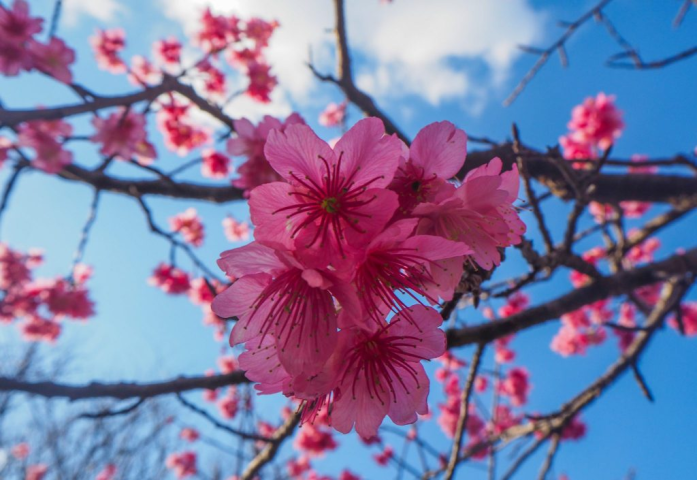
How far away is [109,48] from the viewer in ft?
19.1

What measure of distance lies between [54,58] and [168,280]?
10.3 feet

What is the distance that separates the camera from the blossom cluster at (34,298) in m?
5.02

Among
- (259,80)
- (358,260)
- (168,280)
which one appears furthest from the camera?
(168,280)

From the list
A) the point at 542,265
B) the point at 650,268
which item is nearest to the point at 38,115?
the point at 542,265

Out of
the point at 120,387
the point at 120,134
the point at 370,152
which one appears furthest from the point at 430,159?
the point at 120,134

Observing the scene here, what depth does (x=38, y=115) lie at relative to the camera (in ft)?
6.07

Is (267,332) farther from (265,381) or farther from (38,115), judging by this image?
(38,115)

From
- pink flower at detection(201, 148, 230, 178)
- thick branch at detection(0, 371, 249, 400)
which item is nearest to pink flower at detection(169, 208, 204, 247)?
pink flower at detection(201, 148, 230, 178)

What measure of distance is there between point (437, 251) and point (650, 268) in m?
1.73

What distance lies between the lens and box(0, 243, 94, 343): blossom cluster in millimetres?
5020

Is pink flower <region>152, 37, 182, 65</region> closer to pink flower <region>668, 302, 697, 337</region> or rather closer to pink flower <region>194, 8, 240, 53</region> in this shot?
pink flower <region>194, 8, 240, 53</region>

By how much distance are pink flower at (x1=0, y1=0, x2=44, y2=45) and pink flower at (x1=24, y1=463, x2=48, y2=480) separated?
1127 centimetres

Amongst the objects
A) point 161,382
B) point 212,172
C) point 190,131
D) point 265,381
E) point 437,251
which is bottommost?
point 265,381

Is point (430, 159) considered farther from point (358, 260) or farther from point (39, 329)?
point (39, 329)
